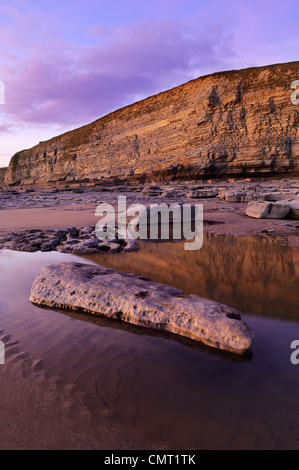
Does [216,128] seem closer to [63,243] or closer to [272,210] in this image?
[272,210]

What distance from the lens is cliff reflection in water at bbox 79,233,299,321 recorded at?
7.76 feet

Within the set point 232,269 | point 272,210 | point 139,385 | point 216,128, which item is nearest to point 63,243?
point 232,269

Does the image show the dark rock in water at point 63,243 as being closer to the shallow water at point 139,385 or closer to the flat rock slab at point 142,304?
the flat rock slab at point 142,304

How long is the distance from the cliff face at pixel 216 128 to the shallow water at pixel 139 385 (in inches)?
873

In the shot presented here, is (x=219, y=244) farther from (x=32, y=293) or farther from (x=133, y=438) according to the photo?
(x=133, y=438)

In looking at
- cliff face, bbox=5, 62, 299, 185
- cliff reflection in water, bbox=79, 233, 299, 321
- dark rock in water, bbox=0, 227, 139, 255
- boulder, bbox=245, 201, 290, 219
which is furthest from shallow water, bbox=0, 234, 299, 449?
cliff face, bbox=5, 62, 299, 185

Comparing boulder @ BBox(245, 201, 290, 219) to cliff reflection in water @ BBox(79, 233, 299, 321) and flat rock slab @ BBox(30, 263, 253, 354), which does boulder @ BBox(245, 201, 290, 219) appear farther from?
flat rock slab @ BBox(30, 263, 253, 354)

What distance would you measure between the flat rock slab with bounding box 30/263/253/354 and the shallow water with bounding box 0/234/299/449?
0.09 meters

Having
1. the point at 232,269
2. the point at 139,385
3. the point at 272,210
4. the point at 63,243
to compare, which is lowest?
the point at 139,385

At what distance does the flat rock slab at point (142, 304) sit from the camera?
1639 mm

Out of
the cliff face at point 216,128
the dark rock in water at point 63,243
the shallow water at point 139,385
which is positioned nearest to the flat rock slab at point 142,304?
the shallow water at point 139,385

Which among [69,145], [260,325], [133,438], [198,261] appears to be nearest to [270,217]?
[198,261]

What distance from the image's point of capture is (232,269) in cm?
328

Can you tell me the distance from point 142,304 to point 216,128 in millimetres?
24571
